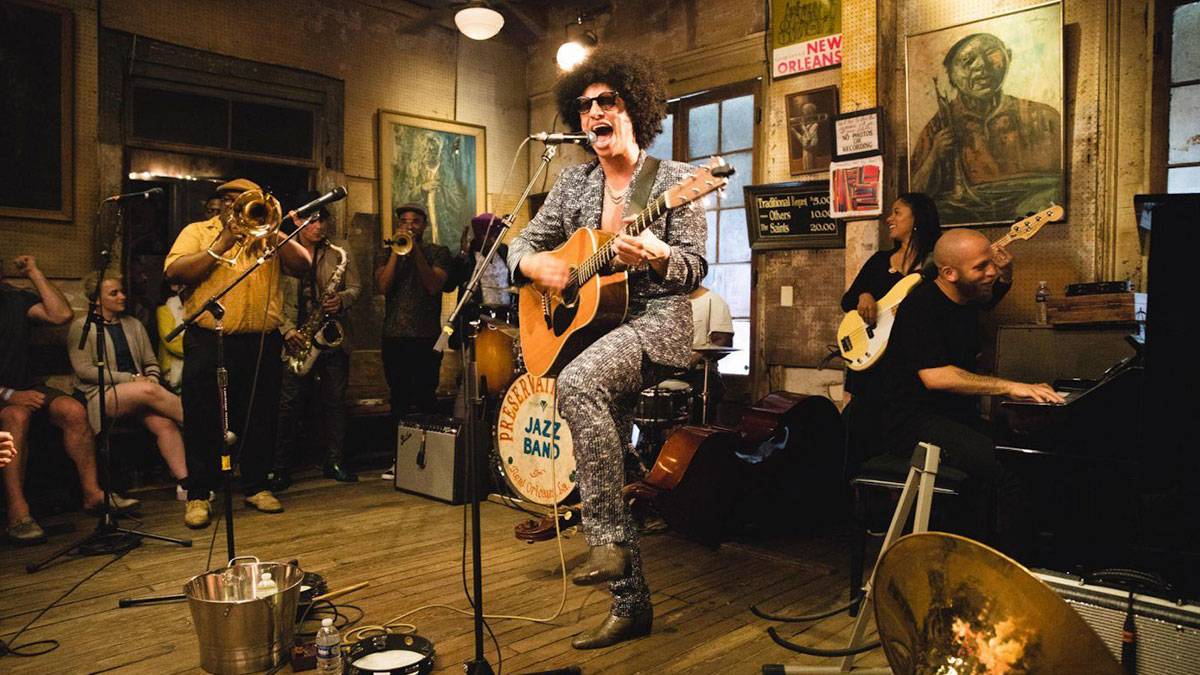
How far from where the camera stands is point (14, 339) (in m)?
4.55

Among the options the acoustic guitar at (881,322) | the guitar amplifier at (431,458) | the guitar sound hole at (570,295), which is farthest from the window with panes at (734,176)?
the guitar sound hole at (570,295)

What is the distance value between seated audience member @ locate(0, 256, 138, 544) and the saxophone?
1350mm

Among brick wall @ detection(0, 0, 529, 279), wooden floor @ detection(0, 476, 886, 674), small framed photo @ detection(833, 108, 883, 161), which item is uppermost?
brick wall @ detection(0, 0, 529, 279)

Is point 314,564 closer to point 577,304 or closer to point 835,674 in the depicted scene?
point 577,304

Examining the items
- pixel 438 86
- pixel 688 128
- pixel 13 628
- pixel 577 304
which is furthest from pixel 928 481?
pixel 438 86

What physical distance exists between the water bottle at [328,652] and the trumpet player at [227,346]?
2.08m

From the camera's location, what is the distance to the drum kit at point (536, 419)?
443cm

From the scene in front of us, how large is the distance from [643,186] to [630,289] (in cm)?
38

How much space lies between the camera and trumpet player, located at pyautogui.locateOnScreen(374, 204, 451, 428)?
5875 millimetres

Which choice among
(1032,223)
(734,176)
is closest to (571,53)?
(734,176)

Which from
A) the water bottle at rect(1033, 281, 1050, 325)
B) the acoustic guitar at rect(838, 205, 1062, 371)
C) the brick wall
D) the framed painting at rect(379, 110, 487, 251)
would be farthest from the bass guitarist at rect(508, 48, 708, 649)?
the framed painting at rect(379, 110, 487, 251)

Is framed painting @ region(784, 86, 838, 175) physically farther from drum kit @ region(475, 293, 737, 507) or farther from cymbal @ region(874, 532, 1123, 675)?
cymbal @ region(874, 532, 1123, 675)

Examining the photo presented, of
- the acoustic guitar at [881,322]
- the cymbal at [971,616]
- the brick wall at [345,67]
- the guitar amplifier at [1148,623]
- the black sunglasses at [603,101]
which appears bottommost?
the guitar amplifier at [1148,623]

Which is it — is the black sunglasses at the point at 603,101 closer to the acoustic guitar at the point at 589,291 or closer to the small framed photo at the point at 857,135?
the acoustic guitar at the point at 589,291
